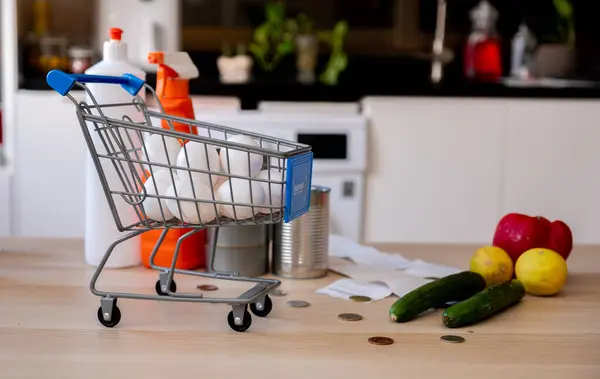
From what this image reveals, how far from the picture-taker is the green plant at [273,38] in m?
3.57

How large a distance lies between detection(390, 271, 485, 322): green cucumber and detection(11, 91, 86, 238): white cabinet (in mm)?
2139

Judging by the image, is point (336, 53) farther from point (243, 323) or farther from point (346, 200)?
point (243, 323)

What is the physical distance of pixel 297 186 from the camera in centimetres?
100

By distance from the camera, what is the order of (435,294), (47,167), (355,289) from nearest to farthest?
(435,294) → (355,289) → (47,167)

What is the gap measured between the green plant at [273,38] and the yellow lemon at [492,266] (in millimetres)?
2441

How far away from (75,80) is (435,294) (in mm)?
519

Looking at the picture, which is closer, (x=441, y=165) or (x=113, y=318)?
(x=113, y=318)

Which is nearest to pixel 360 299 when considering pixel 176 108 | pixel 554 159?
pixel 176 108

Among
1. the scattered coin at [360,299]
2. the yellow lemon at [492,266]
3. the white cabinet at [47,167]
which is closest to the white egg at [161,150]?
the scattered coin at [360,299]

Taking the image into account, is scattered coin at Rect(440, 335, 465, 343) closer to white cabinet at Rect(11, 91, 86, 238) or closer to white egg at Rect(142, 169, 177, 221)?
white egg at Rect(142, 169, 177, 221)

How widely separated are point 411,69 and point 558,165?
2.74 ft

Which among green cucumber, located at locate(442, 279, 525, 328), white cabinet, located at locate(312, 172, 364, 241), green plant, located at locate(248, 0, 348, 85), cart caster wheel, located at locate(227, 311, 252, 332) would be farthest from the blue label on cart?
green plant, located at locate(248, 0, 348, 85)

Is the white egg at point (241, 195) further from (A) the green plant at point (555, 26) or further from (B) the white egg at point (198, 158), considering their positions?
(A) the green plant at point (555, 26)

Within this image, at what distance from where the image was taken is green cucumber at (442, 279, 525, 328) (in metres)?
1.03
